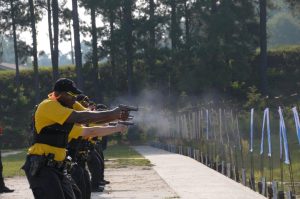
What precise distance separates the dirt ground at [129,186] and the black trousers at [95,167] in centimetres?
29

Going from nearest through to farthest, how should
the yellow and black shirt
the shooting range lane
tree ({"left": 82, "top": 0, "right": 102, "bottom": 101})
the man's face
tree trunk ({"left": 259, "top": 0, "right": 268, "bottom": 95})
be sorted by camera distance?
the yellow and black shirt
the man's face
the shooting range lane
tree trunk ({"left": 259, "top": 0, "right": 268, "bottom": 95})
tree ({"left": 82, "top": 0, "right": 102, "bottom": 101})

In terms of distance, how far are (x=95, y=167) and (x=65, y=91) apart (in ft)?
26.0

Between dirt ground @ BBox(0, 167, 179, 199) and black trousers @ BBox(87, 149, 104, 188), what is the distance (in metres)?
0.29

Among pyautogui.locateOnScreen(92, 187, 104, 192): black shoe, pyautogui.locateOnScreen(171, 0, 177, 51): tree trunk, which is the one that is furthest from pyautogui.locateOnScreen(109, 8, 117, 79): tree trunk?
pyautogui.locateOnScreen(92, 187, 104, 192): black shoe

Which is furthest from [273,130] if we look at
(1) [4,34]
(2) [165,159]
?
(1) [4,34]

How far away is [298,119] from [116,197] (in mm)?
4556

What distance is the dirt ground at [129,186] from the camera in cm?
1652

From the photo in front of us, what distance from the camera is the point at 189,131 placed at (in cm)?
3388

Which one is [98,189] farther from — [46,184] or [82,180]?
[46,184]

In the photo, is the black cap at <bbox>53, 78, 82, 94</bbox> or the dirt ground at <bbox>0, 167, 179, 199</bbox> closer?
the black cap at <bbox>53, 78, 82, 94</bbox>

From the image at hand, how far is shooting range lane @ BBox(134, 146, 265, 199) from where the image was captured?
15742mm

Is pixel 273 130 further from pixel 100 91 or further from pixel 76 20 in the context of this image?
pixel 100 91

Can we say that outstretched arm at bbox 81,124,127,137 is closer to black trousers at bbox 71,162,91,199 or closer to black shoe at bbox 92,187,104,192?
black trousers at bbox 71,162,91,199

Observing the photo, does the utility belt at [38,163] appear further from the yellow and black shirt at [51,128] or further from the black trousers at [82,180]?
Result: the black trousers at [82,180]
